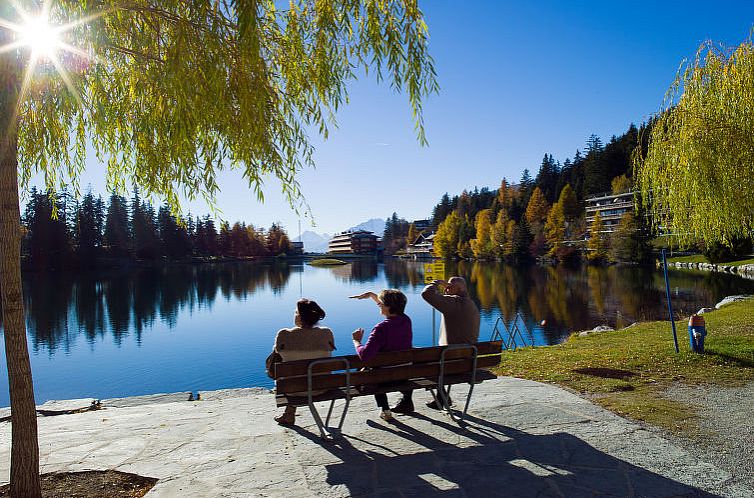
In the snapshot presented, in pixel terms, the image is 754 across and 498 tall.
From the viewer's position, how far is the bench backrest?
536 centimetres

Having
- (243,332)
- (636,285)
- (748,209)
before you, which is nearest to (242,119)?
(748,209)

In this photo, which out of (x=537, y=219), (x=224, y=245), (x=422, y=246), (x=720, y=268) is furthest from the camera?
(x=422, y=246)

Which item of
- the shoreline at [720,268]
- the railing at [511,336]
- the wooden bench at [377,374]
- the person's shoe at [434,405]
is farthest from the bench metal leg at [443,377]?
the shoreline at [720,268]

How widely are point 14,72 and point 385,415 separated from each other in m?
5.00

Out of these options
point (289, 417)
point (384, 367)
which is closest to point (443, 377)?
point (384, 367)

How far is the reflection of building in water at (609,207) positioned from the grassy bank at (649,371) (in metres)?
89.7

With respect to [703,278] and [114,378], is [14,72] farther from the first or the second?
[703,278]

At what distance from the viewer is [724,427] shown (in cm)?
578

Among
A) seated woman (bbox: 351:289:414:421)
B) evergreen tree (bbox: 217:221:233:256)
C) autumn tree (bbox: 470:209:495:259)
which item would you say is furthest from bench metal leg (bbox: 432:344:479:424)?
evergreen tree (bbox: 217:221:233:256)

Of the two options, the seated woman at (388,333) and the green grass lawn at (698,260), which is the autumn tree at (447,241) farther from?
the seated woman at (388,333)

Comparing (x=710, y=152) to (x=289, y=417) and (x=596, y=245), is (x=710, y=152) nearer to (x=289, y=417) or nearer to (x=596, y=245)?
(x=289, y=417)

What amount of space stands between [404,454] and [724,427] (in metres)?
3.69

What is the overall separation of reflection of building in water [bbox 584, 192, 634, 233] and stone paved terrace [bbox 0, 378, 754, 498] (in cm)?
9586

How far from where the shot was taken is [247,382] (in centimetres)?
1812
